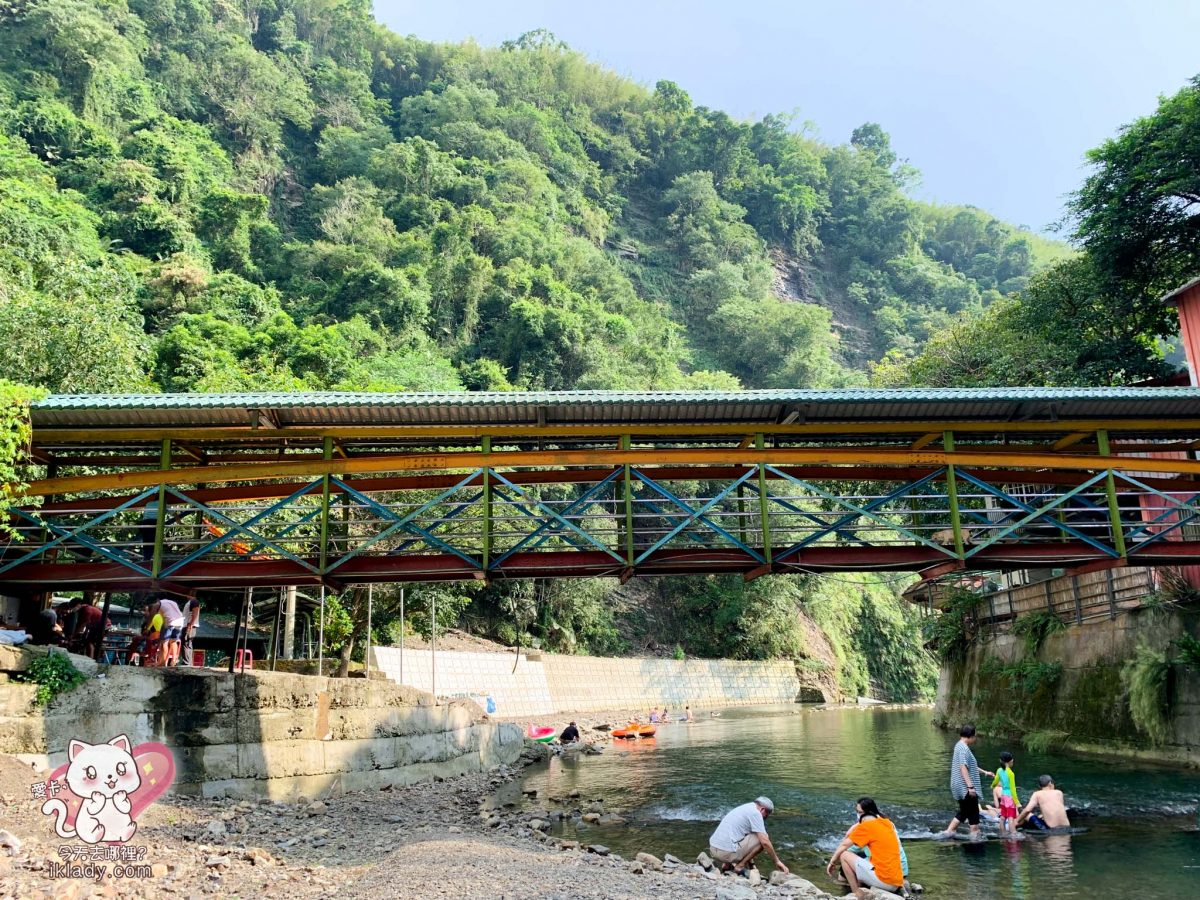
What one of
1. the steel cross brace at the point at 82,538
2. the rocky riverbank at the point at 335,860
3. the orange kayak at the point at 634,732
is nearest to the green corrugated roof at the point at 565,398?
the steel cross brace at the point at 82,538

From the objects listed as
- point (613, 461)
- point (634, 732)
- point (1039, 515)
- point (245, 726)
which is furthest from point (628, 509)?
point (634, 732)

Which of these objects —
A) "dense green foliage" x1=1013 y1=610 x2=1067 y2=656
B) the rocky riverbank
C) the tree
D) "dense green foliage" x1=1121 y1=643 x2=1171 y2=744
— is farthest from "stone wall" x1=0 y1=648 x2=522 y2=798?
the tree

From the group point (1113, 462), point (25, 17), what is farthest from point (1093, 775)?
point (25, 17)

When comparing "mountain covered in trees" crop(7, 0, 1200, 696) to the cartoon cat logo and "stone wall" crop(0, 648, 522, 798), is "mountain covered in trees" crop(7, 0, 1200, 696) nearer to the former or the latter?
"stone wall" crop(0, 648, 522, 798)

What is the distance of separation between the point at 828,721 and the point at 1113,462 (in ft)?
71.7

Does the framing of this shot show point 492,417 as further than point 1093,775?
No

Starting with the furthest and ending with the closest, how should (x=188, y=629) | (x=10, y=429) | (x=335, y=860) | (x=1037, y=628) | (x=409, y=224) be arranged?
1. (x=409, y=224)
2. (x=1037, y=628)
3. (x=188, y=629)
4. (x=10, y=429)
5. (x=335, y=860)

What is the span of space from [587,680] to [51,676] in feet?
83.4

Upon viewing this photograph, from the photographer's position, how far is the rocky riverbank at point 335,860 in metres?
6.85

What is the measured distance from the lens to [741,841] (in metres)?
9.24

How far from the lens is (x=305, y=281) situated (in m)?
42.7

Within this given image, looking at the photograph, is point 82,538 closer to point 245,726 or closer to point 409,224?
point 245,726

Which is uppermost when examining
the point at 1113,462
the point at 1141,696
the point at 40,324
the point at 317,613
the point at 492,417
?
the point at 40,324

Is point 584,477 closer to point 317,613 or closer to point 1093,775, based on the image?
point 1093,775
